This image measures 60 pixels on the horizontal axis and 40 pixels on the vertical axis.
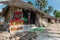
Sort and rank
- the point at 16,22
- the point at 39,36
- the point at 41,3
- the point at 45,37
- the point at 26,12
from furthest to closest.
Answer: the point at 41,3 < the point at 26,12 < the point at 16,22 < the point at 39,36 < the point at 45,37

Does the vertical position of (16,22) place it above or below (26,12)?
below

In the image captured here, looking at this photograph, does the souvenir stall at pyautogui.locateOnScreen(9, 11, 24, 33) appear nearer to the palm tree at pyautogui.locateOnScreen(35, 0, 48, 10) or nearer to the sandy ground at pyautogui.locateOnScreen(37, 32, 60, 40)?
the sandy ground at pyautogui.locateOnScreen(37, 32, 60, 40)

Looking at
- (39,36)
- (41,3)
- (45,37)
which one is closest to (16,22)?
(39,36)

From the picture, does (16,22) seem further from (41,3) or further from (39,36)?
(41,3)

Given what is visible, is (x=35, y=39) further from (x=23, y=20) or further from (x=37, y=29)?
(x=23, y=20)

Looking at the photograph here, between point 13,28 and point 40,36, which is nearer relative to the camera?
point 40,36

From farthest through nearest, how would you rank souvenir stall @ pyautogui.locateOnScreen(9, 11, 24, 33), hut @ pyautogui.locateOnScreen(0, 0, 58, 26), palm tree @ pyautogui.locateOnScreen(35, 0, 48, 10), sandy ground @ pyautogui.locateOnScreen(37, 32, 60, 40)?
1. palm tree @ pyautogui.locateOnScreen(35, 0, 48, 10)
2. hut @ pyautogui.locateOnScreen(0, 0, 58, 26)
3. souvenir stall @ pyautogui.locateOnScreen(9, 11, 24, 33)
4. sandy ground @ pyautogui.locateOnScreen(37, 32, 60, 40)

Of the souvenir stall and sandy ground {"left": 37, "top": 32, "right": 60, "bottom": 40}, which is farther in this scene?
the souvenir stall

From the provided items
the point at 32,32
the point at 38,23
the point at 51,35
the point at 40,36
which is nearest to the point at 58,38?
the point at 51,35

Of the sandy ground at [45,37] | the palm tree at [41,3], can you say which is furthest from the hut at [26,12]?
the palm tree at [41,3]

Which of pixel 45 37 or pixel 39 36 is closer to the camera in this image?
pixel 45 37

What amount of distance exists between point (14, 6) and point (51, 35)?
3.90 metres

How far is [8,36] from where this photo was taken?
1191 cm

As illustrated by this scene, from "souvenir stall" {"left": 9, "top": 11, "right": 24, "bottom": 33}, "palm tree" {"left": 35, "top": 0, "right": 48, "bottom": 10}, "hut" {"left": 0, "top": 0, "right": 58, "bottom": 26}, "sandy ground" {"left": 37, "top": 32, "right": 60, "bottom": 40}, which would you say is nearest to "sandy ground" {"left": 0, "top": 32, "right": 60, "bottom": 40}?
"sandy ground" {"left": 37, "top": 32, "right": 60, "bottom": 40}
